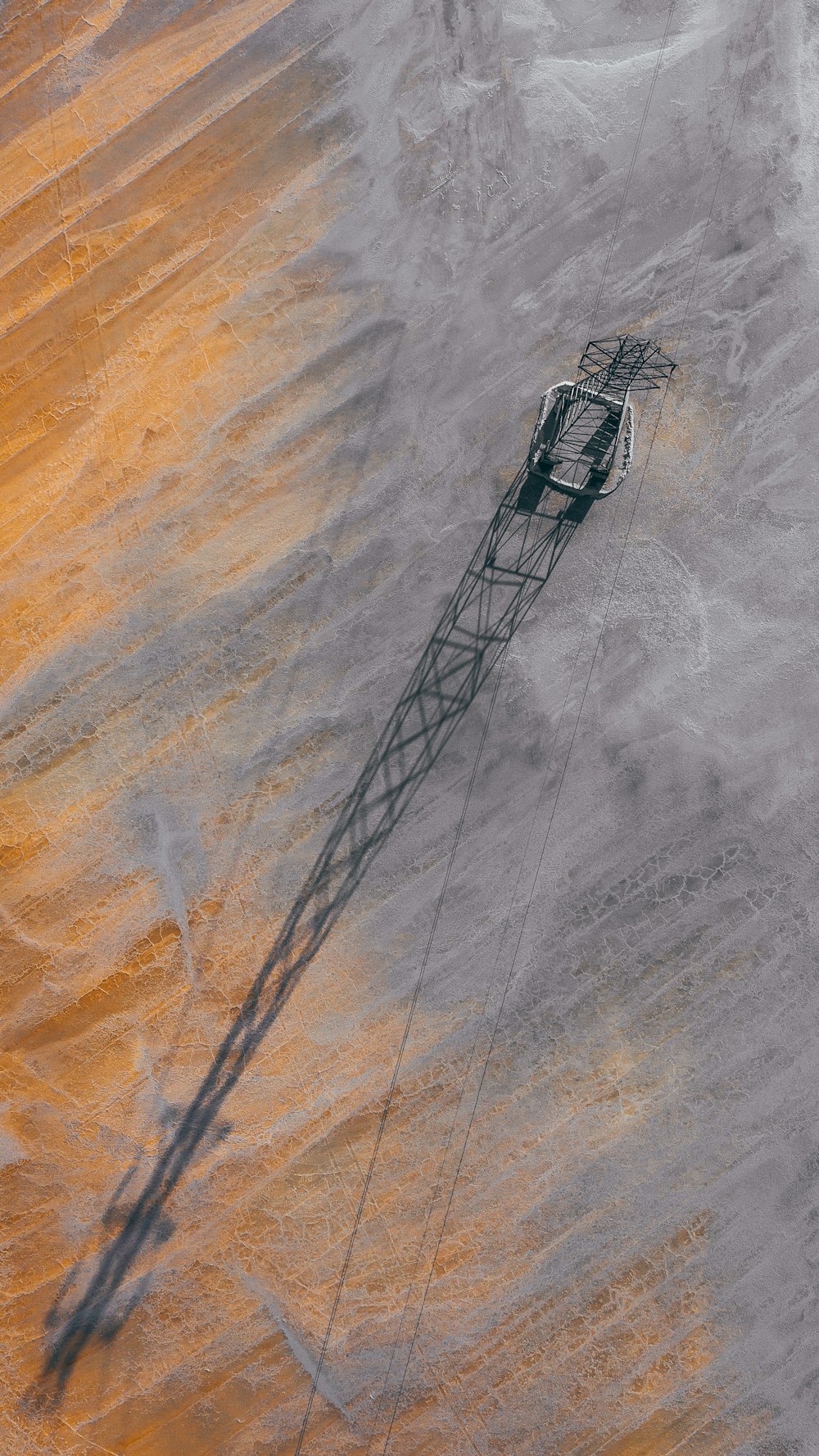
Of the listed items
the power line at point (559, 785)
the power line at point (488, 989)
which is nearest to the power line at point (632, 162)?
the power line at point (559, 785)

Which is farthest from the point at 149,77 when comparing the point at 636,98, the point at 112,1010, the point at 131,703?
the point at 112,1010

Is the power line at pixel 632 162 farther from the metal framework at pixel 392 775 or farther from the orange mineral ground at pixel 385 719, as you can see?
the metal framework at pixel 392 775

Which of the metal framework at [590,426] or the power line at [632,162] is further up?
the power line at [632,162]

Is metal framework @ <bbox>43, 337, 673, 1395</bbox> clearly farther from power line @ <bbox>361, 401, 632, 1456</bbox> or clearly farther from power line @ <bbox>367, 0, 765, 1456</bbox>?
power line @ <bbox>367, 0, 765, 1456</bbox>

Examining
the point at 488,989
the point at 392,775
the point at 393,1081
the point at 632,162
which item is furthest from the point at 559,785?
the point at 632,162

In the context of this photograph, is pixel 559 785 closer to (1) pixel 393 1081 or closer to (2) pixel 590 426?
(1) pixel 393 1081
